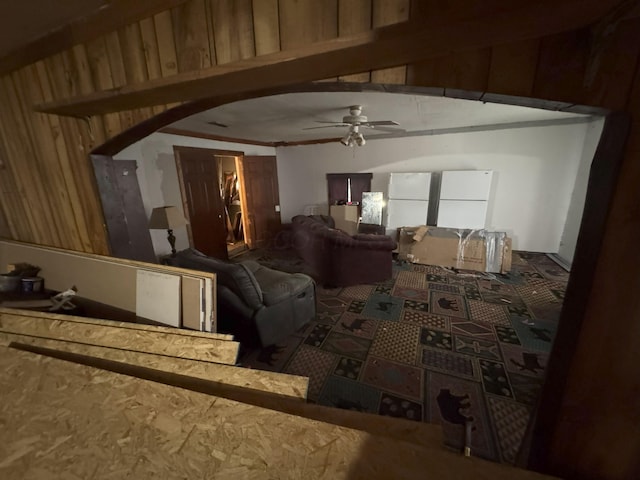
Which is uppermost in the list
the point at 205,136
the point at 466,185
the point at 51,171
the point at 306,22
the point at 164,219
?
the point at 205,136

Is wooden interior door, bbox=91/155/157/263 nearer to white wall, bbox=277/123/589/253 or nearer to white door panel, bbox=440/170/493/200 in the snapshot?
white wall, bbox=277/123/589/253

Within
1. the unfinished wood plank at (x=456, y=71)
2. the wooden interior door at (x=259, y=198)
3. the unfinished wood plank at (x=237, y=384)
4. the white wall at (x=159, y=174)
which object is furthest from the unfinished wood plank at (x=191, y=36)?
the wooden interior door at (x=259, y=198)

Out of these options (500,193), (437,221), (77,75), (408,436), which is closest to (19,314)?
(77,75)

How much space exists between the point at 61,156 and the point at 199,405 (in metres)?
1.63

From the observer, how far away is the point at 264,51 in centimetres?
74

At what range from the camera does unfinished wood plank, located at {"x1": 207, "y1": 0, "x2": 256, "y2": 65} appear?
2.48 ft

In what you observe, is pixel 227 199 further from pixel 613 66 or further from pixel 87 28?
pixel 613 66

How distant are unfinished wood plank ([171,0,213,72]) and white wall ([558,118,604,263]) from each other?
5.09 metres

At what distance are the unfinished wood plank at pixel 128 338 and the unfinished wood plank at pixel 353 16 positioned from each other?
49.9 inches

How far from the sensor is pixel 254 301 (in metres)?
2.17

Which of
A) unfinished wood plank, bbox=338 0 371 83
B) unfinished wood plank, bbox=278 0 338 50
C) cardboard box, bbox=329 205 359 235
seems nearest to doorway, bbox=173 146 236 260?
cardboard box, bbox=329 205 359 235

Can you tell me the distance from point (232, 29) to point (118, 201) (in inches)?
51.6

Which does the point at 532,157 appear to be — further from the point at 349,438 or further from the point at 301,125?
the point at 349,438

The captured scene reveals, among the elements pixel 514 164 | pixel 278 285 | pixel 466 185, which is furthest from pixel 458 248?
pixel 278 285
